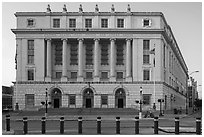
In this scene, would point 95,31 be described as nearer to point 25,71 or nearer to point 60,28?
point 60,28

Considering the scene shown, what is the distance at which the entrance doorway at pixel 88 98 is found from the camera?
83900 millimetres

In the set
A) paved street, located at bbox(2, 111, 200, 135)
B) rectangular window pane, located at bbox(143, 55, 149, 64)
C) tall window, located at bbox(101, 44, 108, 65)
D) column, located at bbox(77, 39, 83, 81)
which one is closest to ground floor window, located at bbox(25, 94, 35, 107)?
column, located at bbox(77, 39, 83, 81)

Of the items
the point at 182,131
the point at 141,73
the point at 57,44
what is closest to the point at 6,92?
the point at 57,44

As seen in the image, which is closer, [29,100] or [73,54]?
[29,100]

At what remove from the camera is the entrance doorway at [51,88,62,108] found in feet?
274

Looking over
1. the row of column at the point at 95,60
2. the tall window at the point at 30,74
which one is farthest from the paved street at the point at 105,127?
the tall window at the point at 30,74

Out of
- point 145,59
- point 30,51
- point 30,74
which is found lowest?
point 30,74

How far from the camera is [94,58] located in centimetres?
8469

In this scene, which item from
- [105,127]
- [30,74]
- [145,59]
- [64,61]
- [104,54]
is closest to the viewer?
[105,127]

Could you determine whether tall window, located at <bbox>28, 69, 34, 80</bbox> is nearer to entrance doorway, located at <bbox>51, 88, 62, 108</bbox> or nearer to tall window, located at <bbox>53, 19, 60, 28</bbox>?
entrance doorway, located at <bbox>51, 88, 62, 108</bbox>

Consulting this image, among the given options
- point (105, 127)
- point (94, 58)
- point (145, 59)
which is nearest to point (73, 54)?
point (94, 58)

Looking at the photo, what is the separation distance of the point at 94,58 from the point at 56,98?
456 inches

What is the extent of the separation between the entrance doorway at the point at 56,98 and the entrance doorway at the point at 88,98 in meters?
5.22

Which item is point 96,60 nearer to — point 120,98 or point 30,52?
point 120,98
